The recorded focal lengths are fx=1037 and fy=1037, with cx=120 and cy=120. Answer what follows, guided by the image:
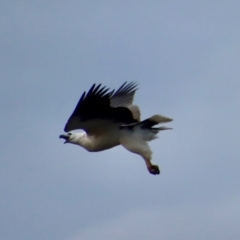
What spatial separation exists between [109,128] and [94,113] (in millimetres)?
564

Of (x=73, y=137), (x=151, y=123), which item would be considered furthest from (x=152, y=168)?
(x=73, y=137)

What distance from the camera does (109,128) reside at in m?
20.3

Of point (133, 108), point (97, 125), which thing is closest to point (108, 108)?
point (97, 125)

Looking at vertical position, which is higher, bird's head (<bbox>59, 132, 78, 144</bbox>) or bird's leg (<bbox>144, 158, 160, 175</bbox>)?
bird's head (<bbox>59, 132, 78, 144</bbox>)

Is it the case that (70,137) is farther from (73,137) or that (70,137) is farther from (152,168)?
(152,168)

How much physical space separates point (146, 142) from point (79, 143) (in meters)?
1.34

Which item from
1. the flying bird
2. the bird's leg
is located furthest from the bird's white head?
the bird's leg

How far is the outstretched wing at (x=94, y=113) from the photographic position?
A: 19547 mm

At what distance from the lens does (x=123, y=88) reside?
2361cm

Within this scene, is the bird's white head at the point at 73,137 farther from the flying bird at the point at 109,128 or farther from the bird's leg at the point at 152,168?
the bird's leg at the point at 152,168

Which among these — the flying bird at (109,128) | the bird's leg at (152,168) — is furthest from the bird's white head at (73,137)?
the bird's leg at (152,168)

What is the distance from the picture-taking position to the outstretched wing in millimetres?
19547

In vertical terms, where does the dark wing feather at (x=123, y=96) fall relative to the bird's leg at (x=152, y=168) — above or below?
above

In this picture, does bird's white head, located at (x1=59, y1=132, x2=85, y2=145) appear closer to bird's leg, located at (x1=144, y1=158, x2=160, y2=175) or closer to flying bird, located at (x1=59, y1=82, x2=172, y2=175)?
flying bird, located at (x1=59, y1=82, x2=172, y2=175)
